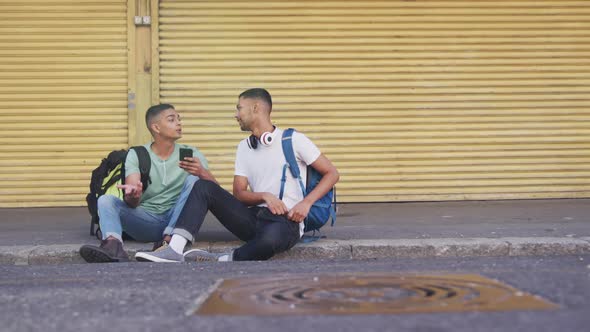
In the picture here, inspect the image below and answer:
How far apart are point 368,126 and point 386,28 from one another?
44.7 inches

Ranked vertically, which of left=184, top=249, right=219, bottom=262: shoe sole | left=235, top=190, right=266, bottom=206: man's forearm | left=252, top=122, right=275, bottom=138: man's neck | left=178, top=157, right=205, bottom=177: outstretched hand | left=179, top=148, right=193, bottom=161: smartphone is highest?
left=252, top=122, right=275, bottom=138: man's neck

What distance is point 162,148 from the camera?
7.55 metres

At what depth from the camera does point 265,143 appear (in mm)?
7109

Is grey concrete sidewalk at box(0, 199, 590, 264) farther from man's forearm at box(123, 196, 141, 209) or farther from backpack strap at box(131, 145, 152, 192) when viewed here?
backpack strap at box(131, 145, 152, 192)

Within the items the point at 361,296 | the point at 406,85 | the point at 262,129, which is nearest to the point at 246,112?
the point at 262,129

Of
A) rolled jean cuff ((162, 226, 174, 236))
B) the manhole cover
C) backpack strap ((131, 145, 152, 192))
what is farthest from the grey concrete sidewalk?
the manhole cover

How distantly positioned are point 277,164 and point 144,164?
1.04 m

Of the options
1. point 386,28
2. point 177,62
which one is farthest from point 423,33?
point 177,62

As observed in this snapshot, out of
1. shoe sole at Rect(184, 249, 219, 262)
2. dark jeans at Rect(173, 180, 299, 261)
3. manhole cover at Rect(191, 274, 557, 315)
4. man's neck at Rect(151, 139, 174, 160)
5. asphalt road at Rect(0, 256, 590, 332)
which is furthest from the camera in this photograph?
man's neck at Rect(151, 139, 174, 160)

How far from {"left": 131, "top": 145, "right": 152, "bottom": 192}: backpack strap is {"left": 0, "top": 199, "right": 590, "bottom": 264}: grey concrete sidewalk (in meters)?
0.50

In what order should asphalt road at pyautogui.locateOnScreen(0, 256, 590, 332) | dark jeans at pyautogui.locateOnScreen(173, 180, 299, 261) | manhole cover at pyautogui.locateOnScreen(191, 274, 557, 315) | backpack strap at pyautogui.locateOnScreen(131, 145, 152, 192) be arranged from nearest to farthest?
asphalt road at pyautogui.locateOnScreen(0, 256, 590, 332)
manhole cover at pyautogui.locateOnScreen(191, 274, 557, 315)
dark jeans at pyautogui.locateOnScreen(173, 180, 299, 261)
backpack strap at pyautogui.locateOnScreen(131, 145, 152, 192)

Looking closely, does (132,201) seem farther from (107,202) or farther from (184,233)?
(184,233)

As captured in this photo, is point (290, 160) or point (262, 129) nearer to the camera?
point (290, 160)

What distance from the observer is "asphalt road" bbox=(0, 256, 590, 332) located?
3.98 meters
